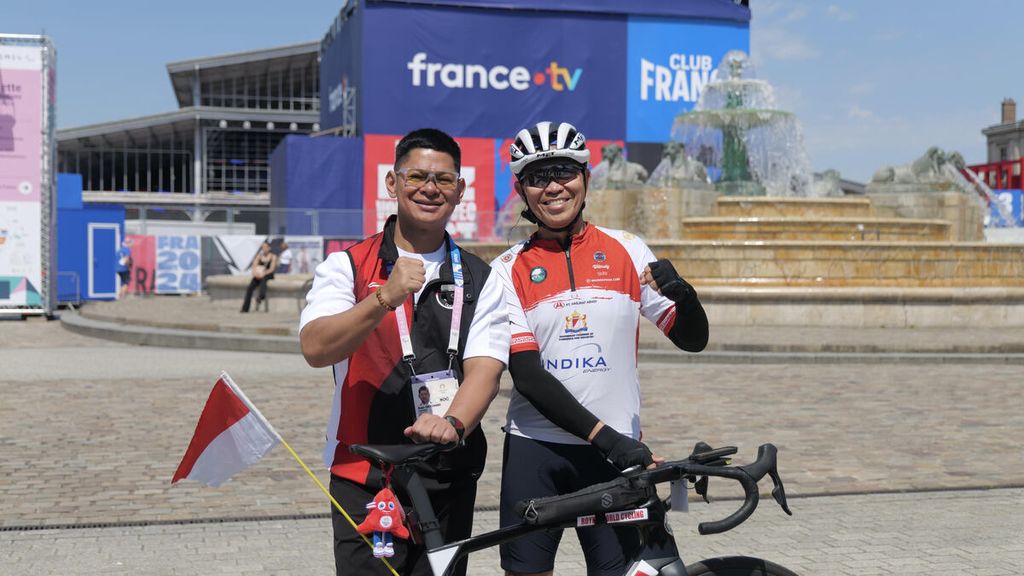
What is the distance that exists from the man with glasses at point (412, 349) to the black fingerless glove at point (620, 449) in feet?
1.06

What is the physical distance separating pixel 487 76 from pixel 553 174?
143 ft

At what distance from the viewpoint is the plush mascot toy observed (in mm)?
2943

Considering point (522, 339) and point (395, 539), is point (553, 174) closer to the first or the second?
point (522, 339)

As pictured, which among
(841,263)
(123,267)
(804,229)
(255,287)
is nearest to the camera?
(841,263)

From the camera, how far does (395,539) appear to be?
308 centimetres

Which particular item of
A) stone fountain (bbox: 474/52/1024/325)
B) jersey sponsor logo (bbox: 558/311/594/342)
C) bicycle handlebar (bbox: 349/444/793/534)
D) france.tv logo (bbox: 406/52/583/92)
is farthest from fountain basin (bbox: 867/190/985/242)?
bicycle handlebar (bbox: 349/444/793/534)

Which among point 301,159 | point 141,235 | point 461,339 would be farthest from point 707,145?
point 461,339

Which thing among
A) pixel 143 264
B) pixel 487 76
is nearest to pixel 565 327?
pixel 143 264

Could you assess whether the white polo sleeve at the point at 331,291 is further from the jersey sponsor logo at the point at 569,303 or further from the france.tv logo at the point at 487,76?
the france.tv logo at the point at 487,76

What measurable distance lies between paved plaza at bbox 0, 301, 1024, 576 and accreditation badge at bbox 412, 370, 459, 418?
2534mm

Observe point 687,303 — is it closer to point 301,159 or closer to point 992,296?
point 992,296

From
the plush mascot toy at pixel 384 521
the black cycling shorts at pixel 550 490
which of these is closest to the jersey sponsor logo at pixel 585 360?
the black cycling shorts at pixel 550 490

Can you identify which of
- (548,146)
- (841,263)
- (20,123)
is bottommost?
(841,263)

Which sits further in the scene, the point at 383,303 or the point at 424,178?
the point at 424,178
